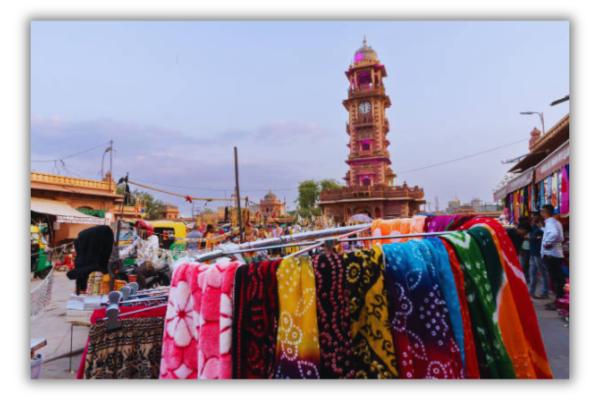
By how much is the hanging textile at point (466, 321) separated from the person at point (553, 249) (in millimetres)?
3000

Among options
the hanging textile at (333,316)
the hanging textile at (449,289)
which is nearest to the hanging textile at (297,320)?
the hanging textile at (333,316)

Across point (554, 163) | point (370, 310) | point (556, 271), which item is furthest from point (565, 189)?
point (370, 310)

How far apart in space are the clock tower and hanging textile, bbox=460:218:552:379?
29.8m

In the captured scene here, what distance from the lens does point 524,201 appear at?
586cm

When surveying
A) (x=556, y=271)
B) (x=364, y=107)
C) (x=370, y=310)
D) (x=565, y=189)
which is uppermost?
(x=364, y=107)

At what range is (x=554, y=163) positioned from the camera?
3.62 metres

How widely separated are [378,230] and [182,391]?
162cm

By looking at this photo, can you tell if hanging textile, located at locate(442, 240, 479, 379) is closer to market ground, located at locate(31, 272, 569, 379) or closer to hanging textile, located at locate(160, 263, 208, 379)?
market ground, located at locate(31, 272, 569, 379)

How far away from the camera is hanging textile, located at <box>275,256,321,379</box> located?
1.30 metres

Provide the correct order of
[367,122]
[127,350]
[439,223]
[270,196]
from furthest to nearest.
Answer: [270,196], [367,122], [439,223], [127,350]

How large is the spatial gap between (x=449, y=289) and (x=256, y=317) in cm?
76

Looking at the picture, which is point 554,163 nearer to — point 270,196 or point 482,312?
point 482,312

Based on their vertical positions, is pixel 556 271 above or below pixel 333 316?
below
